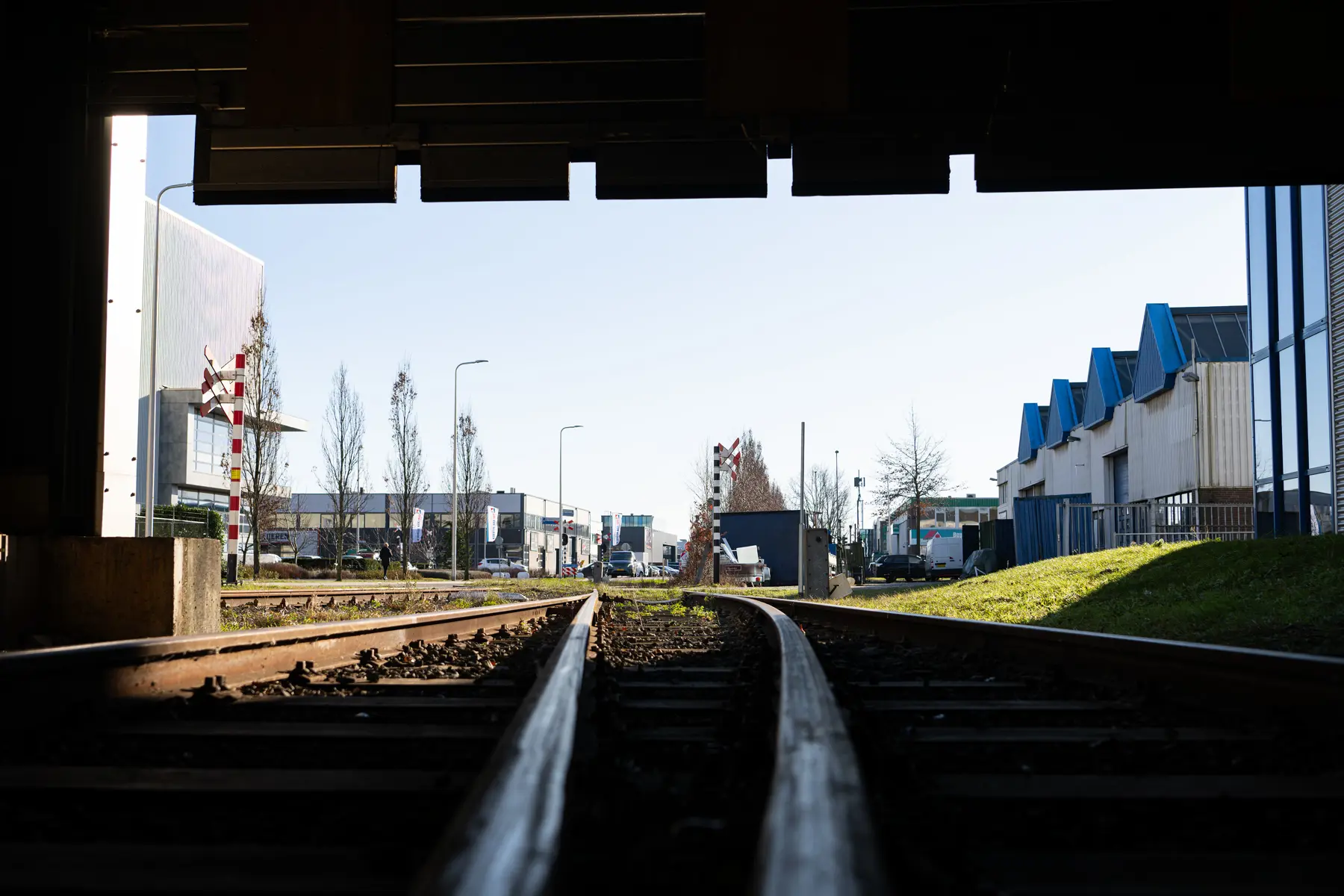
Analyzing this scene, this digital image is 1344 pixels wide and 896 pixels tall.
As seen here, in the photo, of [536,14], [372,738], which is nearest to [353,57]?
[536,14]

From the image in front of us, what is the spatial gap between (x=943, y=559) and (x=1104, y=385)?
15163 mm

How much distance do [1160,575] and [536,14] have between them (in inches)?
467

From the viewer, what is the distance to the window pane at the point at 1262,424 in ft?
76.8

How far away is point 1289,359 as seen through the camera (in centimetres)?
2258

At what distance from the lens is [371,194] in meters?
10.3

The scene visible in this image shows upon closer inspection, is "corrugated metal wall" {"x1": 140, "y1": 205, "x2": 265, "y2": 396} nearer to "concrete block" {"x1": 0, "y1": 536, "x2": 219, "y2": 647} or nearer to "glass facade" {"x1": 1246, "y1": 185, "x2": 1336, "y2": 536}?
"glass facade" {"x1": 1246, "y1": 185, "x2": 1336, "y2": 536}

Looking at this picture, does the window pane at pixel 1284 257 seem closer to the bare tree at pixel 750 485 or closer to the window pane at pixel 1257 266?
the window pane at pixel 1257 266

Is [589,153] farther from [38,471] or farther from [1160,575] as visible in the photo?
[1160,575]

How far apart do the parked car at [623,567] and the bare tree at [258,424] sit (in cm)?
2576

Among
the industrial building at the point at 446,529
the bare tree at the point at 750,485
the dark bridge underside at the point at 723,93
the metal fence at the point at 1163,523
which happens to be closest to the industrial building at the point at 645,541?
the industrial building at the point at 446,529

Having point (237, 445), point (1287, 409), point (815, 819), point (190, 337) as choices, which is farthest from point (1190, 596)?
point (190, 337)

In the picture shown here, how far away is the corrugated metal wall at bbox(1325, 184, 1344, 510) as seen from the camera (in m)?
20.1

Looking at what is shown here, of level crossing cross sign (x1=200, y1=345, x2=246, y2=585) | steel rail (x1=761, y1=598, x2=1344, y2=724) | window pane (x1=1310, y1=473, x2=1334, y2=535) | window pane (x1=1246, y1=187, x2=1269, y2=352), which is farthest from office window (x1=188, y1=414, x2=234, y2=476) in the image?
steel rail (x1=761, y1=598, x2=1344, y2=724)

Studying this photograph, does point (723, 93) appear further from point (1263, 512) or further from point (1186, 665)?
point (1263, 512)
